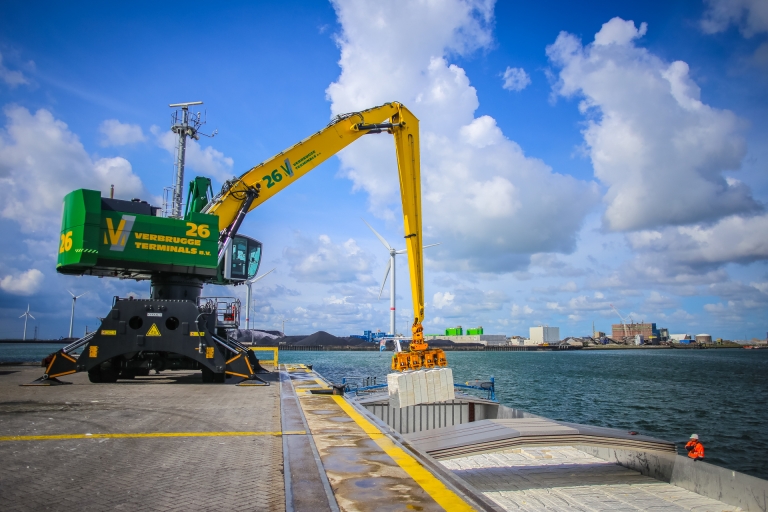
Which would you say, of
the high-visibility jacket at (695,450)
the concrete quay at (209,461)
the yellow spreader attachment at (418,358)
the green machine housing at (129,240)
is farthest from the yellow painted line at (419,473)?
the green machine housing at (129,240)

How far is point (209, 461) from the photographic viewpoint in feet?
27.1

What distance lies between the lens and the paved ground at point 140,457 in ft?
20.9

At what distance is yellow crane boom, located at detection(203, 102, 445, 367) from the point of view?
2469 cm

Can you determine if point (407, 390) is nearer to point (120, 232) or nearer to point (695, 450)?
point (695, 450)

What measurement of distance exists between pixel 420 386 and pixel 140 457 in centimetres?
1233

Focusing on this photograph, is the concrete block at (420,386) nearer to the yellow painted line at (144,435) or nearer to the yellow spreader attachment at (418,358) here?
the yellow spreader attachment at (418,358)

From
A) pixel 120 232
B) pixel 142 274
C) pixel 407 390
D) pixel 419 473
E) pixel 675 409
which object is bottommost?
pixel 675 409

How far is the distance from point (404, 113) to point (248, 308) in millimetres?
62618

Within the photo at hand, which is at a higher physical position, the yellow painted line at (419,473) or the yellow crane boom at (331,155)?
the yellow crane boom at (331,155)

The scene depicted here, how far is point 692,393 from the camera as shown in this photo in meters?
47.6

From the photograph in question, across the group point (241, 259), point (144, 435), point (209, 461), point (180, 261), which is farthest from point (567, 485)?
point (241, 259)

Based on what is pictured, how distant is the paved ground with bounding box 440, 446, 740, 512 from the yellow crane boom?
8616mm

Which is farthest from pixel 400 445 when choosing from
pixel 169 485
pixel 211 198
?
pixel 211 198

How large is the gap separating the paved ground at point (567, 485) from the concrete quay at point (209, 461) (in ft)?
15.5
